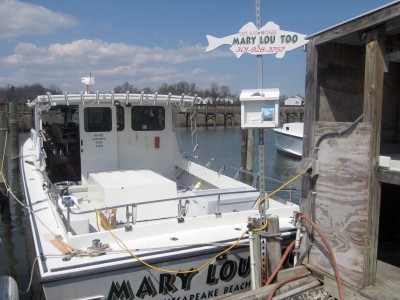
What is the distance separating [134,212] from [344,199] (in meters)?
2.53

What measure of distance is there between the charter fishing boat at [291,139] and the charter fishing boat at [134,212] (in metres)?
16.4

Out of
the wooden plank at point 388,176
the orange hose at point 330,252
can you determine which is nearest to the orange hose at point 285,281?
the orange hose at point 330,252

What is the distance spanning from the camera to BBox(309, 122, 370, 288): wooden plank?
3738mm

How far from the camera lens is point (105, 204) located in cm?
601

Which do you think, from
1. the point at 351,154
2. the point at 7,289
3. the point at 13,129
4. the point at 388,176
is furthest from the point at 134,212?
the point at 13,129

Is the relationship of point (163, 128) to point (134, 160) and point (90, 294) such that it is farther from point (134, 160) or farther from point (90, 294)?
point (90, 294)

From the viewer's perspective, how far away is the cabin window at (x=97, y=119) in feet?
27.2

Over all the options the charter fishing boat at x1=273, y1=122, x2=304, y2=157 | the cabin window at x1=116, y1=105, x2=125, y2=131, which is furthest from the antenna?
the charter fishing boat at x1=273, y1=122, x2=304, y2=157

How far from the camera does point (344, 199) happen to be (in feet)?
12.8

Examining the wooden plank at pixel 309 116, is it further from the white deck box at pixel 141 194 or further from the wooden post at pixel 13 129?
the wooden post at pixel 13 129

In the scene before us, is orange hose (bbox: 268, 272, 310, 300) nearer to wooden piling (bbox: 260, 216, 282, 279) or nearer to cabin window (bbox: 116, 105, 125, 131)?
wooden piling (bbox: 260, 216, 282, 279)

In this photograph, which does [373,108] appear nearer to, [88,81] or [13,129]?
[88,81]

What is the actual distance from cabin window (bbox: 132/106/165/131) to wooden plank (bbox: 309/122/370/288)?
5.13 meters

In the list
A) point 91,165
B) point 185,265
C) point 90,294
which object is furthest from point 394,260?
point 91,165
